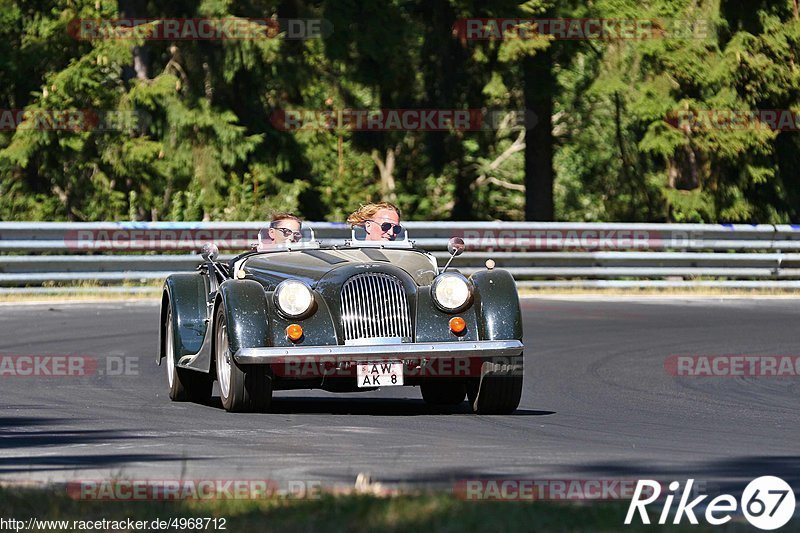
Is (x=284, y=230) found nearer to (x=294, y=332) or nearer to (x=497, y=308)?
(x=294, y=332)

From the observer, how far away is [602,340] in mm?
16531

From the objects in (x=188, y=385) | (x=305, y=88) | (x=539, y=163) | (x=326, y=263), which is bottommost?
(x=188, y=385)

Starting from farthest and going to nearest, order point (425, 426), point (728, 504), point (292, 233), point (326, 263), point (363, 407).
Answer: point (292, 233), point (363, 407), point (326, 263), point (425, 426), point (728, 504)

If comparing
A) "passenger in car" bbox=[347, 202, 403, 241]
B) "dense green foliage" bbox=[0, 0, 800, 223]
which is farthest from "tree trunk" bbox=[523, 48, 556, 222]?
"passenger in car" bbox=[347, 202, 403, 241]

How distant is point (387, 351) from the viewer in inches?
404

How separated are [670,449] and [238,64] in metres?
23.4

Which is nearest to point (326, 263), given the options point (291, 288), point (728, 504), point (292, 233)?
point (291, 288)

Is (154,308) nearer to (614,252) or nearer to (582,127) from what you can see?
(614,252)

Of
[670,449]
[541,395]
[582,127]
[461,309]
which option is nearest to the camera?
[670,449]

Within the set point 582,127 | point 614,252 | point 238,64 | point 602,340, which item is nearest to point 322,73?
point 238,64

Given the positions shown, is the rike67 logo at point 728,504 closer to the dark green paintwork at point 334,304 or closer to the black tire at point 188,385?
the dark green paintwork at point 334,304

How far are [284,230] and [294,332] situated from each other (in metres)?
1.79

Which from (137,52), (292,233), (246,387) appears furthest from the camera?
(137,52)

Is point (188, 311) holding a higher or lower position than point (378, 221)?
lower
